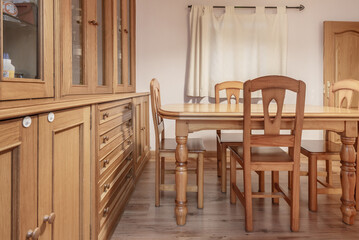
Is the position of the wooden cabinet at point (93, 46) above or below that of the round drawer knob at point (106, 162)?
above

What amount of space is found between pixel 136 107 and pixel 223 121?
3.87 ft

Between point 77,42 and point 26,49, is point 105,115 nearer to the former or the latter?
point 77,42

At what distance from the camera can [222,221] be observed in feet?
6.65

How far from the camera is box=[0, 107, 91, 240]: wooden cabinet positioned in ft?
2.61

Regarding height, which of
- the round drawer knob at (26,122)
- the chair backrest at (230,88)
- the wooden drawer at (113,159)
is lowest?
the wooden drawer at (113,159)

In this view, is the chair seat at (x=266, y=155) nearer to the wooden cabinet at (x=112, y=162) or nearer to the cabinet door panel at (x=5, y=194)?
the wooden cabinet at (x=112, y=162)

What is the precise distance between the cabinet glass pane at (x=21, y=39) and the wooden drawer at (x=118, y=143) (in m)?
0.59

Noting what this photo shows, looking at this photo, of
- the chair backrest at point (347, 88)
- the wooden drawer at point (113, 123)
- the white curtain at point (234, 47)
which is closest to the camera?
the wooden drawer at point (113, 123)

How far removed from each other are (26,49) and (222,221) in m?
1.59

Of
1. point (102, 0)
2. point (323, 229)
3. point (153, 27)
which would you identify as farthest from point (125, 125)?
point (153, 27)

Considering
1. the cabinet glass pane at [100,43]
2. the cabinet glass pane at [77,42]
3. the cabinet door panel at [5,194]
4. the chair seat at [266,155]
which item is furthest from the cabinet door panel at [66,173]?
the chair seat at [266,155]

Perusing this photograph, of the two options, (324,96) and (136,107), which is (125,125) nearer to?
(136,107)

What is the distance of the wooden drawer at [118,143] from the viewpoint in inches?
66.3

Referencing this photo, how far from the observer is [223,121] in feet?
6.39
